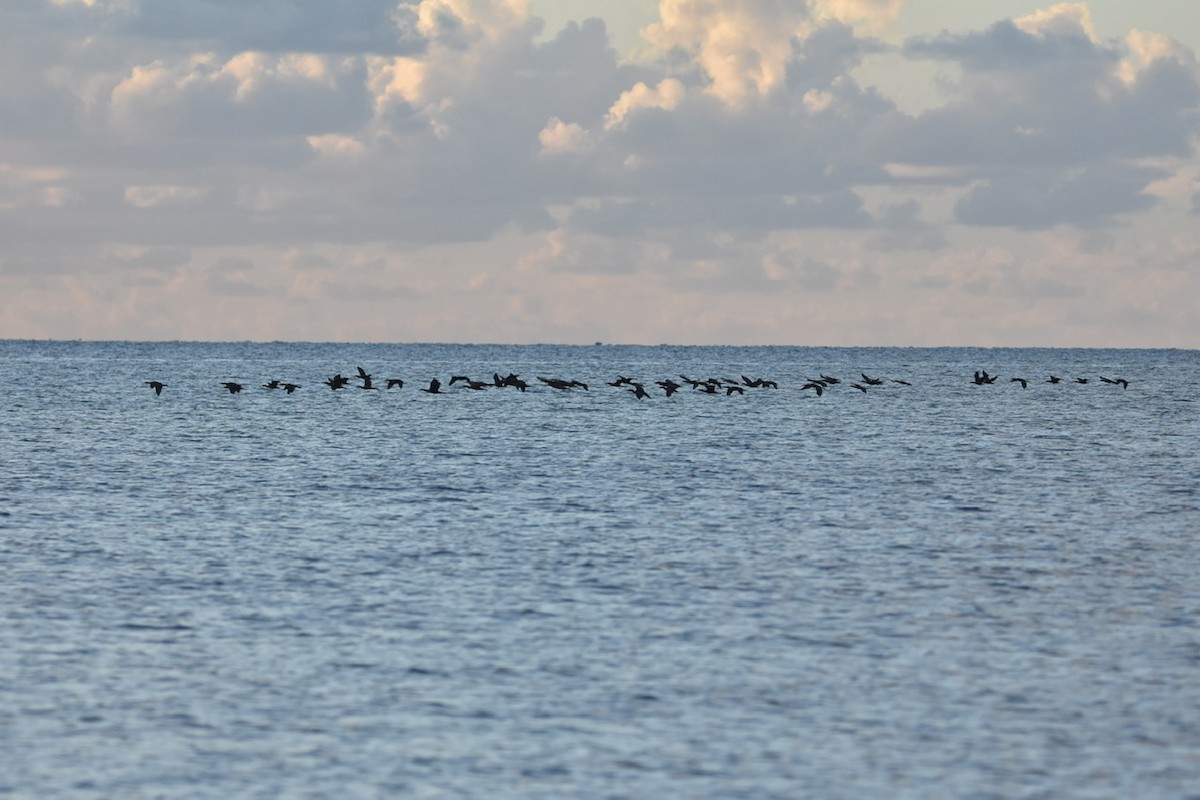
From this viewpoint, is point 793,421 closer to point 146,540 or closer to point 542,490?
point 542,490

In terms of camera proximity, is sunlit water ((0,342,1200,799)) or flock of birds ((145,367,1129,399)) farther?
flock of birds ((145,367,1129,399))

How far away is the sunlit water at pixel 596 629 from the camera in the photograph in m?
17.0

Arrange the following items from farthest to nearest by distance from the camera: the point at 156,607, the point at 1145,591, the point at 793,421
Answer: the point at 793,421
the point at 1145,591
the point at 156,607

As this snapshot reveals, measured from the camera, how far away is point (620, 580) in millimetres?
27891

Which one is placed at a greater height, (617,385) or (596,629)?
(617,385)

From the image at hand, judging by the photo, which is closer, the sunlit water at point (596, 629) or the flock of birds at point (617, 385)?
the sunlit water at point (596, 629)

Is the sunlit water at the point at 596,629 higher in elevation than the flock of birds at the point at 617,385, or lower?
lower

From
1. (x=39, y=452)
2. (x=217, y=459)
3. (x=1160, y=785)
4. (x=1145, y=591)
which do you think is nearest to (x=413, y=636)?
(x=1160, y=785)

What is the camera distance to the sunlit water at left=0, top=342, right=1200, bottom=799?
17.0 meters

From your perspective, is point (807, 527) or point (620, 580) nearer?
point (620, 580)

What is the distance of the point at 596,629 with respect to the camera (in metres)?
23.6

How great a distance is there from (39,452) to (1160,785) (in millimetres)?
45300

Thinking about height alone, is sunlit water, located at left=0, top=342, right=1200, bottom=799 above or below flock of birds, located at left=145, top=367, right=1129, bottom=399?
below

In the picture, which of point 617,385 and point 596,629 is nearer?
point 596,629
